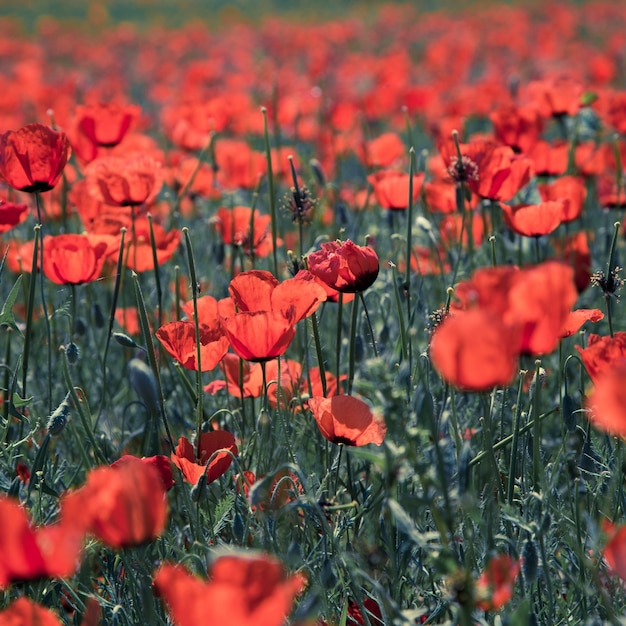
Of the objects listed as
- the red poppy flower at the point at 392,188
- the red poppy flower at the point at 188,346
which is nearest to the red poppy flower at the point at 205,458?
the red poppy flower at the point at 188,346

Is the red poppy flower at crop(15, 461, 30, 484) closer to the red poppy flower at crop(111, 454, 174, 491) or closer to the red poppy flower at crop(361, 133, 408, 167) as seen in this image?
the red poppy flower at crop(111, 454, 174, 491)

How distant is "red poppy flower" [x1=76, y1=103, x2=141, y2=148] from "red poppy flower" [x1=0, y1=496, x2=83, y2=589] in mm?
1762

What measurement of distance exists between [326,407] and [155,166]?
950mm

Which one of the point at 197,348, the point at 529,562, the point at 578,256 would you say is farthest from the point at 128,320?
the point at 529,562

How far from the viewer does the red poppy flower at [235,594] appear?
0.85 m

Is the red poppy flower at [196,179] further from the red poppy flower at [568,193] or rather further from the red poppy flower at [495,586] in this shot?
the red poppy flower at [495,586]

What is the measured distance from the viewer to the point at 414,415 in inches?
44.4

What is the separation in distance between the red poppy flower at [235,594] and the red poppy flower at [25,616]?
172mm

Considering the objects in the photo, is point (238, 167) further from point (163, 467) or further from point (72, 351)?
point (163, 467)

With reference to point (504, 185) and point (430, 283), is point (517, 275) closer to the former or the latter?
point (504, 185)

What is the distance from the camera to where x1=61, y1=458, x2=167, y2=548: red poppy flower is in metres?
0.96

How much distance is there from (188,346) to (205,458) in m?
0.21

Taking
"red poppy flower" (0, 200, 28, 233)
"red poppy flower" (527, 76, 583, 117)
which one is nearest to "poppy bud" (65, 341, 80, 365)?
"red poppy flower" (0, 200, 28, 233)

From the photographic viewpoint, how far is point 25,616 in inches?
38.9
